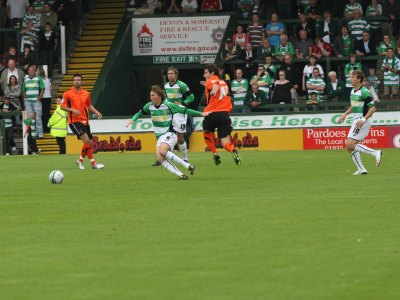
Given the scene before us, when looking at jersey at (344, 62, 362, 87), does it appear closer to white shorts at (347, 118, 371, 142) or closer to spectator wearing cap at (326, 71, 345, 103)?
spectator wearing cap at (326, 71, 345, 103)

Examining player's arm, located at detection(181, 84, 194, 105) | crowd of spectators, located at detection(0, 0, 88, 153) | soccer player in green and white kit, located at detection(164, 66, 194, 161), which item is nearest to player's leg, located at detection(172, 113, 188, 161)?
soccer player in green and white kit, located at detection(164, 66, 194, 161)

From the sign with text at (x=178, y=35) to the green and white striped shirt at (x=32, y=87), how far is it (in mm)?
5596

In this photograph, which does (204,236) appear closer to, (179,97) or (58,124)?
(179,97)

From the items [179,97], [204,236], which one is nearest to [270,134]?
[179,97]

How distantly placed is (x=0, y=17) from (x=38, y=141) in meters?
6.36

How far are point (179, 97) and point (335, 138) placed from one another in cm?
742

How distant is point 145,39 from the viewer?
42.0 m

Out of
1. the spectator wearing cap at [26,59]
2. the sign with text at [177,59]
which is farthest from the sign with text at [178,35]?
the spectator wearing cap at [26,59]

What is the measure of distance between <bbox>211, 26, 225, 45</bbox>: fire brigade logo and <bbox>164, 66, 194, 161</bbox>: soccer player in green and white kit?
12480 millimetres

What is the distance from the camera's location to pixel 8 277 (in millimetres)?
12008

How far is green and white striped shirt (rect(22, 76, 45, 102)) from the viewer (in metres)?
37.1

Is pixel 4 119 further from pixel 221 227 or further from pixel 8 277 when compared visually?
pixel 8 277

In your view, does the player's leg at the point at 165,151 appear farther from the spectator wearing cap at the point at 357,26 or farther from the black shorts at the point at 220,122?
the spectator wearing cap at the point at 357,26

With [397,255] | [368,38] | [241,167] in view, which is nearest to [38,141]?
[368,38]
